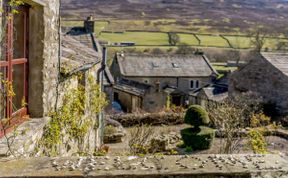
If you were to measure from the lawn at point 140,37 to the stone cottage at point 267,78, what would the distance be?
33347mm

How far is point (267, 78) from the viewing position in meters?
22.8

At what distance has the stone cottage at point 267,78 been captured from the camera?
867 inches

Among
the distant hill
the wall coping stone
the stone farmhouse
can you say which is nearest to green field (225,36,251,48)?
the distant hill

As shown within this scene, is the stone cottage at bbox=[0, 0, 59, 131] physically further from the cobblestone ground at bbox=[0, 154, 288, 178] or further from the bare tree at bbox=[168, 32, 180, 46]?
the bare tree at bbox=[168, 32, 180, 46]

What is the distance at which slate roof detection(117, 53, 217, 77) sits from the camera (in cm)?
3653

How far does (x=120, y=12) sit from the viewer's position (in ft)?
211

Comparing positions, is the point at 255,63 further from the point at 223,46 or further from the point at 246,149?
the point at 223,46

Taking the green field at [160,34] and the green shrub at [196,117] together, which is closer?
the green shrub at [196,117]

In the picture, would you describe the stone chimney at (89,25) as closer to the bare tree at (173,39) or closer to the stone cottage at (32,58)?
the stone cottage at (32,58)

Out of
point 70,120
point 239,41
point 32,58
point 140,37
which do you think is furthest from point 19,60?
point 239,41

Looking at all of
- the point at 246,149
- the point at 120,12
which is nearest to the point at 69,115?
the point at 246,149

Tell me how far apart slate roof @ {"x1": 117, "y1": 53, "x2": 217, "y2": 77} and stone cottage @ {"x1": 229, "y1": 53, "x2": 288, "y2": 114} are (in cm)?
1251

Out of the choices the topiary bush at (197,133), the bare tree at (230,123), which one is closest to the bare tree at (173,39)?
the bare tree at (230,123)

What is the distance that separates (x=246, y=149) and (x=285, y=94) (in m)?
8.72
